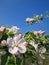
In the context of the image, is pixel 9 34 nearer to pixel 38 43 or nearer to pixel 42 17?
pixel 38 43

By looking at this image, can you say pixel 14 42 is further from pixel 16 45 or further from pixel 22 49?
pixel 22 49

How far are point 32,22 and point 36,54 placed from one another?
21.4 ft

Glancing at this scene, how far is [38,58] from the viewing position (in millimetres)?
2221

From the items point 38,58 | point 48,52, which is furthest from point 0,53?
point 48,52

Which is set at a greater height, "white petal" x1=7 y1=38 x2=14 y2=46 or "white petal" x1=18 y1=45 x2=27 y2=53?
"white petal" x1=7 y1=38 x2=14 y2=46

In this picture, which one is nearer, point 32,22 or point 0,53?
point 0,53

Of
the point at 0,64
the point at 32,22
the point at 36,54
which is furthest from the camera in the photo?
the point at 32,22

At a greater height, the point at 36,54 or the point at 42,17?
the point at 42,17

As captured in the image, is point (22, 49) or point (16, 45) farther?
point (16, 45)

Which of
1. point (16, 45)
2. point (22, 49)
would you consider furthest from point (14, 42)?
point (22, 49)

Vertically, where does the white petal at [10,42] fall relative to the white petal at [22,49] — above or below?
above

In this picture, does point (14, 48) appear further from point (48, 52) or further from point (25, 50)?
point (48, 52)

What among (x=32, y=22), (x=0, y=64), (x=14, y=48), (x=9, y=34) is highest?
(x=32, y=22)

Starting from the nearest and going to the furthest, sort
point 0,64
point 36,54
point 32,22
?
point 0,64
point 36,54
point 32,22
